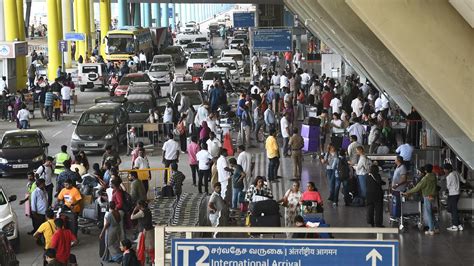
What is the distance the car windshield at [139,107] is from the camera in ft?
129

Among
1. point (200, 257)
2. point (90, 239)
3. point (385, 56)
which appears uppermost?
point (385, 56)

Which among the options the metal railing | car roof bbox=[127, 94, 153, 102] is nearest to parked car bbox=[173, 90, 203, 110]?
car roof bbox=[127, 94, 153, 102]

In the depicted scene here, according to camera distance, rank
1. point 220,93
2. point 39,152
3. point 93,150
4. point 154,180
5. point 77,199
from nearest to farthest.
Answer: point 77,199, point 154,180, point 39,152, point 93,150, point 220,93

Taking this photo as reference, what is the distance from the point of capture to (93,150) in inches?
1350

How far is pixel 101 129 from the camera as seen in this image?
115 ft

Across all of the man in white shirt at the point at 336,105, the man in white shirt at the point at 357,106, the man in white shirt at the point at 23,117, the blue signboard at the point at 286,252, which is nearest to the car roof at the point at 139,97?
the man in white shirt at the point at 23,117

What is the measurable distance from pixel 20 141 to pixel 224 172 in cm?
950

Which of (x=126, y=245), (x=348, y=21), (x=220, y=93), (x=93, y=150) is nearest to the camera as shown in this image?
(x=348, y=21)

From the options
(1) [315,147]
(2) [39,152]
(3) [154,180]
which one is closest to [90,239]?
(3) [154,180]

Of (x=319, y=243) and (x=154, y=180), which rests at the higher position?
(x=319, y=243)

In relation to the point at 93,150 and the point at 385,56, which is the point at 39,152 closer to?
the point at 93,150

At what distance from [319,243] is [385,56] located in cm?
493

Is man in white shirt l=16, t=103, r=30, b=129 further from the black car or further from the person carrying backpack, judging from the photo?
the person carrying backpack

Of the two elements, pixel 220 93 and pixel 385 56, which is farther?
pixel 220 93
